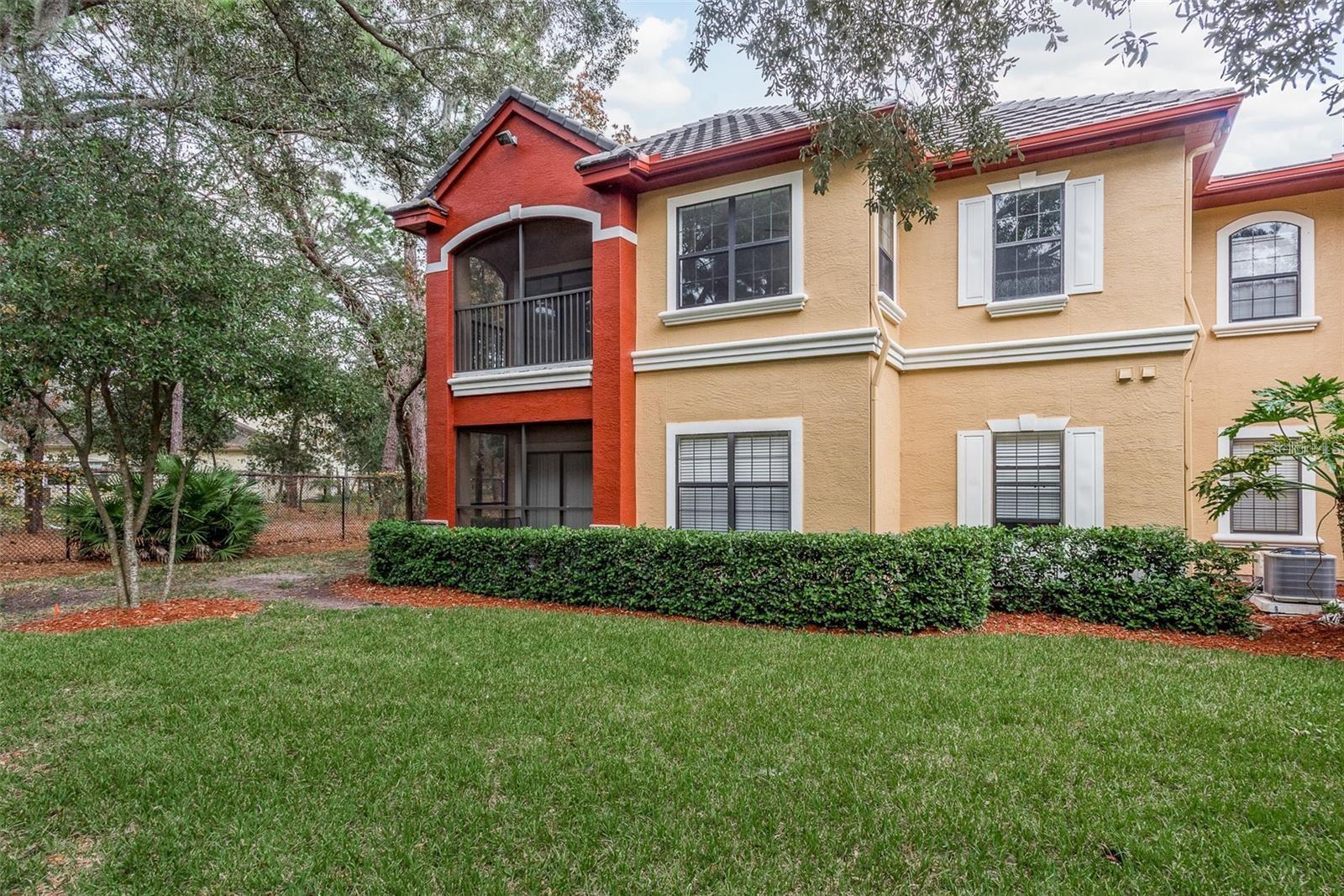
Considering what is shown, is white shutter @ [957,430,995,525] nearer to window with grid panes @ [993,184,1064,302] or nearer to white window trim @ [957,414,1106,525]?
white window trim @ [957,414,1106,525]

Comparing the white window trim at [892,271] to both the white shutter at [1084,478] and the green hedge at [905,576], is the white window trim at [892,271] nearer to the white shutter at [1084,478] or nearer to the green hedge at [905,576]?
the white shutter at [1084,478]

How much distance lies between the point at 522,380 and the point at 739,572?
5126 mm

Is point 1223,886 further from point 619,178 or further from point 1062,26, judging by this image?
point 619,178

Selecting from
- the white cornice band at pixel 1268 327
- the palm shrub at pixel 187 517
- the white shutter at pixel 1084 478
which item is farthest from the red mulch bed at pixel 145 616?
the white cornice band at pixel 1268 327

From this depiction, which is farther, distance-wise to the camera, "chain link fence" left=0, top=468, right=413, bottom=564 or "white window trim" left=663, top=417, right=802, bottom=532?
"chain link fence" left=0, top=468, right=413, bottom=564

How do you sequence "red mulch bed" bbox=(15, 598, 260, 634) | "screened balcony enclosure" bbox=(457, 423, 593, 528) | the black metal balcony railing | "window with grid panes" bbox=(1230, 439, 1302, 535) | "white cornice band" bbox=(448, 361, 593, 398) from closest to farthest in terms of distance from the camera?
"red mulch bed" bbox=(15, 598, 260, 634) → "window with grid panes" bbox=(1230, 439, 1302, 535) → "white cornice band" bbox=(448, 361, 593, 398) → the black metal balcony railing → "screened balcony enclosure" bbox=(457, 423, 593, 528)

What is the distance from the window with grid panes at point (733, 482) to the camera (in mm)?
9523

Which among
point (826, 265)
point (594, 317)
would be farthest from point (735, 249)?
point (594, 317)

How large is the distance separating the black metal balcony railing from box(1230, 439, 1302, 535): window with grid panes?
10125 mm

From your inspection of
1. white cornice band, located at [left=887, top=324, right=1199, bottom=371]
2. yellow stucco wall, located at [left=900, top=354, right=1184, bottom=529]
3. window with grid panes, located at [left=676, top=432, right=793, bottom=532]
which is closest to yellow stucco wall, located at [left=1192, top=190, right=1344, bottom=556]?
yellow stucco wall, located at [left=900, top=354, right=1184, bottom=529]

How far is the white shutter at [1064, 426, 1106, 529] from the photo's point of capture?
9062 mm

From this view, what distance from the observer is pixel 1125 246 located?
9078mm

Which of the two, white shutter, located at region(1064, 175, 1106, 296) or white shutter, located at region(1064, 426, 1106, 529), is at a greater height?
white shutter, located at region(1064, 175, 1106, 296)

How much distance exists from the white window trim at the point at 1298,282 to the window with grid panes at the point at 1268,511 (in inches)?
66.0
